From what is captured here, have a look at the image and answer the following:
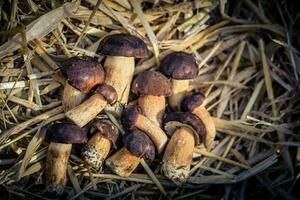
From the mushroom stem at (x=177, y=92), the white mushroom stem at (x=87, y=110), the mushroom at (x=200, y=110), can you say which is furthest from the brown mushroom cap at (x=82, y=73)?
the mushroom at (x=200, y=110)

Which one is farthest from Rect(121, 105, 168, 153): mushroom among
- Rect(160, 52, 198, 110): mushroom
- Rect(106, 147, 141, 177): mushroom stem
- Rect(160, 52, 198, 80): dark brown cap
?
Rect(160, 52, 198, 80): dark brown cap

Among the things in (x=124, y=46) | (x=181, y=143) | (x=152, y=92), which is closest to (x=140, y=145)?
(x=181, y=143)

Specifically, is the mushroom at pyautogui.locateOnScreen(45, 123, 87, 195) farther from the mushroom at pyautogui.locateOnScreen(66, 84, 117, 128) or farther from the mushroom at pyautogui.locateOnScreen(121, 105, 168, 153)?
the mushroom at pyautogui.locateOnScreen(121, 105, 168, 153)

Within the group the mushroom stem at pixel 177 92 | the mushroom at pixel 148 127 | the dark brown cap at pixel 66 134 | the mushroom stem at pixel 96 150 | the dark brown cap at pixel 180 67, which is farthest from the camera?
the mushroom stem at pixel 177 92

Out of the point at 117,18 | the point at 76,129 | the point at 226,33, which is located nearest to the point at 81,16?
the point at 117,18

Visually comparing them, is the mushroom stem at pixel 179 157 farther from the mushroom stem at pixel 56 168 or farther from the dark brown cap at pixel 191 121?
the mushroom stem at pixel 56 168

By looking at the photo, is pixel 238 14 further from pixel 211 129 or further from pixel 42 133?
pixel 42 133
